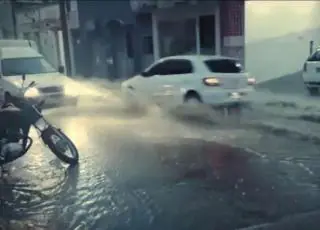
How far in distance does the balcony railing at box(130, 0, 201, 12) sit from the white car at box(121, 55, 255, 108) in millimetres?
2630

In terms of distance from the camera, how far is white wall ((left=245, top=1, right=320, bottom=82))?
10.1 m

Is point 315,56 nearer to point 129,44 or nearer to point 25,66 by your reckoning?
point 25,66

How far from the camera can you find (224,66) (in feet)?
40.9

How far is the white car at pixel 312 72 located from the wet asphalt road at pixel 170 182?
1.28 metres

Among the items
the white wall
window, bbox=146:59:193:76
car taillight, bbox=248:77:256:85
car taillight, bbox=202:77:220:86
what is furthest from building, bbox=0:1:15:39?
the white wall

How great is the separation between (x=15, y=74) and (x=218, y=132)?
4469 mm

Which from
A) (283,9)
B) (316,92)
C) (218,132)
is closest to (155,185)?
(218,132)

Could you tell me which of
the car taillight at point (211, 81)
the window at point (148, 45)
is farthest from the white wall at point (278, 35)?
the window at point (148, 45)

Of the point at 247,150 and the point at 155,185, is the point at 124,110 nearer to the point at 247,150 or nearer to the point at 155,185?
the point at 247,150

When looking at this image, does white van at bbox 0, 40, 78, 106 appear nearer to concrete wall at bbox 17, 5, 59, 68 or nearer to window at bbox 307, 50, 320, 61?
concrete wall at bbox 17, 5, 59, 68

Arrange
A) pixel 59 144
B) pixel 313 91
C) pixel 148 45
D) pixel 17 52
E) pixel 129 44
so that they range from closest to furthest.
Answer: pixel 59 144, pixel 313 91, pixel 17 52, pixel 148 45, pixel 129 44

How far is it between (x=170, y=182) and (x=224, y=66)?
20.4 ft

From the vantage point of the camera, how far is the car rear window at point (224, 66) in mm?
12367

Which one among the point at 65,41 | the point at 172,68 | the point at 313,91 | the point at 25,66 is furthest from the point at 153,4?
the point at 313,91
